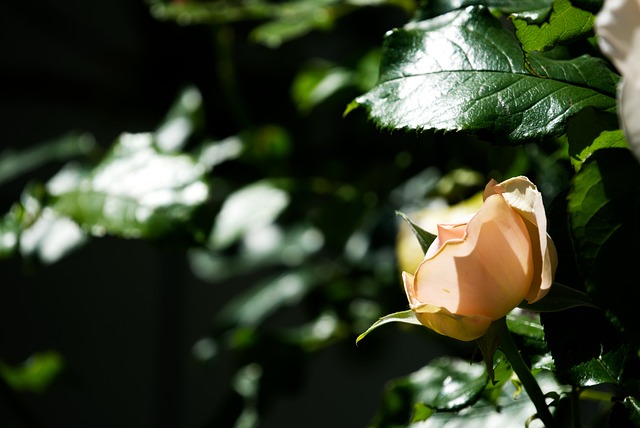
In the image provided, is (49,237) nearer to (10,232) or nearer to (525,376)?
(10,232)

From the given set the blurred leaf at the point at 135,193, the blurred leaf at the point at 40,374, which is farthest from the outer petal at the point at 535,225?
the blurred leaf at the point at 40,374

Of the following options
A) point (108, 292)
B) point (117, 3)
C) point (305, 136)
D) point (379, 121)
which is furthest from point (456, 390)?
point (117, 3)

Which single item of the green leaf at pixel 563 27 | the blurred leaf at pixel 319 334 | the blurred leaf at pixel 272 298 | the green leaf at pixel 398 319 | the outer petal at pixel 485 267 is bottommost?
the blurred leaf at pixel 272 298

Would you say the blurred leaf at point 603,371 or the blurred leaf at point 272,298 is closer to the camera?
the blurred leaf at point 603,371

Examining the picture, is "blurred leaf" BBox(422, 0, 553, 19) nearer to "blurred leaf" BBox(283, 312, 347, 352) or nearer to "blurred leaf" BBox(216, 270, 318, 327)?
"blurred leaf" BBox(283, 312, 347, 352)

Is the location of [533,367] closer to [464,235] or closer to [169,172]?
[464,235]

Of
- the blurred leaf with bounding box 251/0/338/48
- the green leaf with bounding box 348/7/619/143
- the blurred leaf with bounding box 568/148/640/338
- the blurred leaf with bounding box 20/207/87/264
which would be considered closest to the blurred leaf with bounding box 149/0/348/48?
the blurred leaf with bounding box 251/0/338/48

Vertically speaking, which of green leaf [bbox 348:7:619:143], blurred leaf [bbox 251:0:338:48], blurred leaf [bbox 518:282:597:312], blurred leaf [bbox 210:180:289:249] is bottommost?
blurred leaf [bbox 210:180:289:249]

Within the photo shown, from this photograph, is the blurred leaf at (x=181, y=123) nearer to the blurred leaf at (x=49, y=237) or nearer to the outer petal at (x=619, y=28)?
the blurred leaf at (x=49, y=237)
